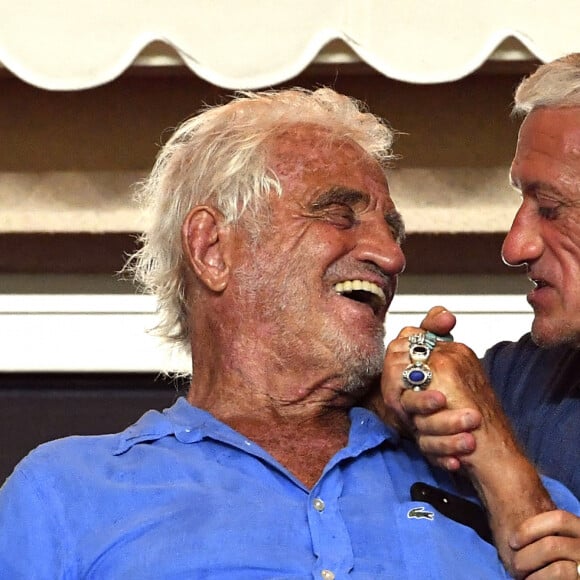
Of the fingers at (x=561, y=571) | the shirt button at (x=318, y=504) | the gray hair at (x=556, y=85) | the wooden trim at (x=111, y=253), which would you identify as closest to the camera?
the fingers at (x=561, y=571)

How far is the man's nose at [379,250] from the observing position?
2037mm

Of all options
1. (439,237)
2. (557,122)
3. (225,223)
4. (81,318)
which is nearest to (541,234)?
(557,122)

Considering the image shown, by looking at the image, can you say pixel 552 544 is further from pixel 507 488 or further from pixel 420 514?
pixel 420 514

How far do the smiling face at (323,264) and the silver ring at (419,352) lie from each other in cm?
11

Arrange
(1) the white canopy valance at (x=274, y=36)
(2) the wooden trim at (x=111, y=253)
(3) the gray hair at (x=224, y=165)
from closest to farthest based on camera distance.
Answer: (3) the gray hair at (x=224, y=165) < (1) the white canopy valance at (x=274, y=36) < (2) the wooden trim at (x=111, y=253)

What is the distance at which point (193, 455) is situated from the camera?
1937mm

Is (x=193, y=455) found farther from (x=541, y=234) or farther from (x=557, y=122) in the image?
(x=557, y=122)

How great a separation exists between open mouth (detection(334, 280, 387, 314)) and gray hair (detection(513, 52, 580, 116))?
0.41 metres

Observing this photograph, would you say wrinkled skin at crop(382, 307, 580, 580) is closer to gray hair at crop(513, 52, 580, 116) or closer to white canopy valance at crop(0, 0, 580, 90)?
gray hair at crop(513, 52, 580, 116)

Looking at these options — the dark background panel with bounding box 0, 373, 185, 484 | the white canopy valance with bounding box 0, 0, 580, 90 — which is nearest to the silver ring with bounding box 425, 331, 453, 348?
the white canopy valance with bounding box 0, 0, 580, 90

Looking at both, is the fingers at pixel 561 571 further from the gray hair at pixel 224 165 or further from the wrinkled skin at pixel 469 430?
the gray hair at pixel 224 165

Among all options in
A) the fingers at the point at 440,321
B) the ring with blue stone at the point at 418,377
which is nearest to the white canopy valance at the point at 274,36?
the fingers at the point at 440,321

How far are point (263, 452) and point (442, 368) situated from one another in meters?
0.31

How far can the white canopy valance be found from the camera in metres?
2.23
